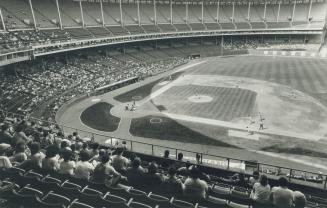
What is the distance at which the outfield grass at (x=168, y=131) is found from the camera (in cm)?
3018

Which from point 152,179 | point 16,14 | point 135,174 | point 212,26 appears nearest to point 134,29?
point 212,26

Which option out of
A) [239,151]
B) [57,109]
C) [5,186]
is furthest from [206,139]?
[5,186]

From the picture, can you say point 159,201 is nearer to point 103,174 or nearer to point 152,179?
point 152,179

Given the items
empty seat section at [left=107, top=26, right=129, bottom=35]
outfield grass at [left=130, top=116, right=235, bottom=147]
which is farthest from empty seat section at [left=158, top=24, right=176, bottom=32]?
outfield grass at [left=130, top=116, right=235, bottom=147]

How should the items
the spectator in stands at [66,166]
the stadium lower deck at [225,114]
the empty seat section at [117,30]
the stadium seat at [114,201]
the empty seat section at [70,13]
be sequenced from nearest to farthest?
the stadium seat at [114,201]
the spectator in stands at [66,166]
the stadium lower deck at [225,114]
the empty seat section at [70,13]
the empty seat section at [117,30]

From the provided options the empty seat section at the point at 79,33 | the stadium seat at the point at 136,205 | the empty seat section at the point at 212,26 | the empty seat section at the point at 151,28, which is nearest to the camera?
the stadium seat at the point at 136,205

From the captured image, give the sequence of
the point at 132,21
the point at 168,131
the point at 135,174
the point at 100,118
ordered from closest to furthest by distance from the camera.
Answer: the point at 135,174 < the point at 168,131 < the point at 100,118 < the point at 132,21

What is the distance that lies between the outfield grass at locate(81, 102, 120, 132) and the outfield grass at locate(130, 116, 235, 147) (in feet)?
8.19

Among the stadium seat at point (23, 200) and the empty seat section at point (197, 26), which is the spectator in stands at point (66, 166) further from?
the empty seat section at point (197, 26)

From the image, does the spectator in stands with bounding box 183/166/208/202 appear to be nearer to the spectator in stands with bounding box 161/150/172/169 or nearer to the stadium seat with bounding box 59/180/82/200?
the stadium seat with bounding box 59/180/82/200

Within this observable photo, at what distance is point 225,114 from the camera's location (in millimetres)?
36469

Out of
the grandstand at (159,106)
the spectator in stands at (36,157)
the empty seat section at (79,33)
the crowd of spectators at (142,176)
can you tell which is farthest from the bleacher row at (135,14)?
the crowd of spectators at (142,176)

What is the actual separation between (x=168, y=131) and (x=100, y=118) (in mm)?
9963

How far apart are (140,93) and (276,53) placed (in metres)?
51.3
